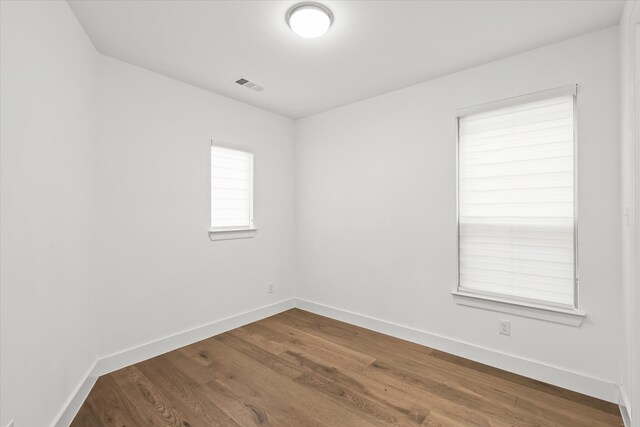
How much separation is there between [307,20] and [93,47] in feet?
5.64

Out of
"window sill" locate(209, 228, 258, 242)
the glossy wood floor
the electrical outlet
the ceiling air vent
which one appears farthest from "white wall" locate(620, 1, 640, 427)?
"window sill" locate(209, 228, 258, 242)

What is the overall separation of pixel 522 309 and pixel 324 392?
1.71 meters

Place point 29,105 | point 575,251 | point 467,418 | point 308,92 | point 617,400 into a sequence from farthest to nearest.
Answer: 1. point 308,92
2. point 575,251
3. point 617,400
4. point 467,418
5. point 29,105

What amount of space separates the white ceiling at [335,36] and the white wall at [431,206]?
262 millimetres

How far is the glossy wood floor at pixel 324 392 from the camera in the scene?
1.95 meters

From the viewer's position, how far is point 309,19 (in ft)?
6.49

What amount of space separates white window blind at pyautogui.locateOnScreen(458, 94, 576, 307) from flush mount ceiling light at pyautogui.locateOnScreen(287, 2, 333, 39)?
1564 millimetres

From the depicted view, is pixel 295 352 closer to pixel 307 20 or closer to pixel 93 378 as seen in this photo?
pixel 93 378

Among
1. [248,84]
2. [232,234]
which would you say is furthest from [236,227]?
[248,84]

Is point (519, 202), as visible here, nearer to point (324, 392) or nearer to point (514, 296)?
point (514, 296)

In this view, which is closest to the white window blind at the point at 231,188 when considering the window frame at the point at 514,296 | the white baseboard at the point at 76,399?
the white baseboard at the point at 76,399

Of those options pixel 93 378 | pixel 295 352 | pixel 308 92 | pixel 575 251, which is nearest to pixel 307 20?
pixel 308 92

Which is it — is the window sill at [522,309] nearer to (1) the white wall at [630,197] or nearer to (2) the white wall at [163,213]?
(1) the white wall at [630,197]

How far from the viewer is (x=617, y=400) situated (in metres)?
2.08
